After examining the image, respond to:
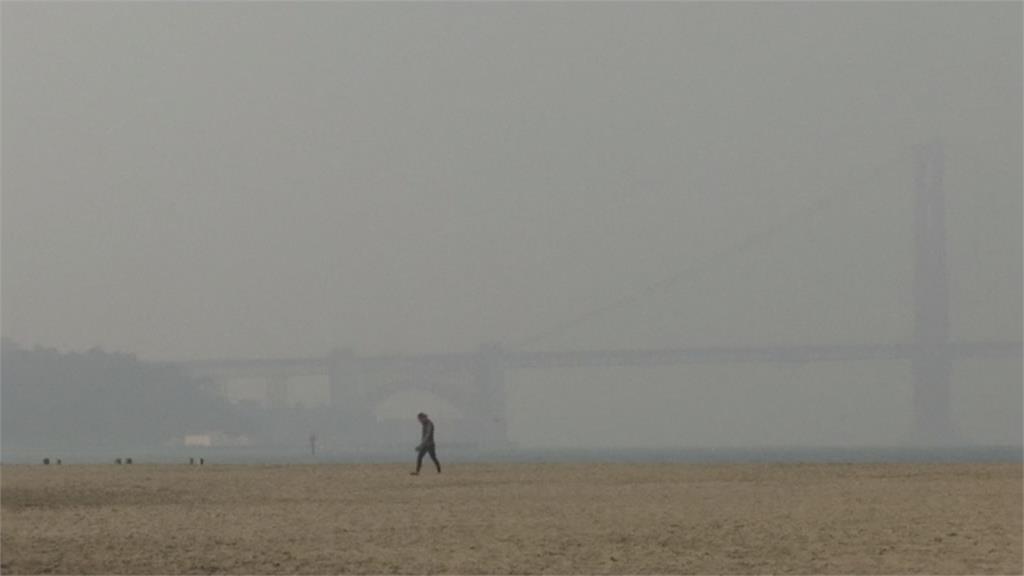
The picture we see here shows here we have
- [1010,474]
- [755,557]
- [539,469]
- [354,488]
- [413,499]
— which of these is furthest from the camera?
[539,469]

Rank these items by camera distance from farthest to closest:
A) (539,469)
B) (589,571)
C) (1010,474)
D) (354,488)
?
(539,469) → (1010,474) → (354,488) → (589,571)

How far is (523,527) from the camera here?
11.3 metres

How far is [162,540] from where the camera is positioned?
10352 millimetres

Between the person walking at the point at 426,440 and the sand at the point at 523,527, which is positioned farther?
the person walking at the point at 426,440

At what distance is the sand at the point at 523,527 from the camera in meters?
8.98

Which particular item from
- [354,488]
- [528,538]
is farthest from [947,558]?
[354,488]

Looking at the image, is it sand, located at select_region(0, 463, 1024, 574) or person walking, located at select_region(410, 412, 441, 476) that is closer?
sand, located at select_region(0, 463, 1024, 574)

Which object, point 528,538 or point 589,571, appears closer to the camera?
point 589,571

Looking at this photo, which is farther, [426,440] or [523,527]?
[426,440]


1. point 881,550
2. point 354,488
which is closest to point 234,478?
point 354,488

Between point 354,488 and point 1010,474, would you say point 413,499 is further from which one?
point 1010,474

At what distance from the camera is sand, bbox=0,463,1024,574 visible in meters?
8.98

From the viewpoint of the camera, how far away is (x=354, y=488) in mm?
17938

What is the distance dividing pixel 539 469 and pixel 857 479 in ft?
21.9
